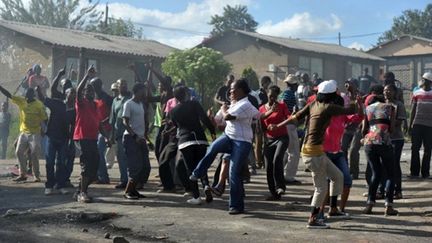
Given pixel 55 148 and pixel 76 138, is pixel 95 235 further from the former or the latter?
pixel 55 148

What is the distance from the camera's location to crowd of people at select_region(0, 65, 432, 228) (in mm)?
7500

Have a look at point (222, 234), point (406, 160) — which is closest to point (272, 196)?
point (222, 234)

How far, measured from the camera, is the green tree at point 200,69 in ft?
85.6

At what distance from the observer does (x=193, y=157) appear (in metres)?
8.79

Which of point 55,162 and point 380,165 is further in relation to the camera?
point 55,162

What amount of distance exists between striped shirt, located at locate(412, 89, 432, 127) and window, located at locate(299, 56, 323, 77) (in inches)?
909

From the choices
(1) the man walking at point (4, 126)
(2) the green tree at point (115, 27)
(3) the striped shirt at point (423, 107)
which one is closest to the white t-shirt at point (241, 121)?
(3) the striped shirt at point (423, 107)

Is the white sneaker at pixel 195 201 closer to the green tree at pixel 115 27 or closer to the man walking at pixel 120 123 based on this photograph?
the man walking at pixel 120 123

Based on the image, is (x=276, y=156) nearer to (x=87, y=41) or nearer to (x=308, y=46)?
(x=87, y=41)

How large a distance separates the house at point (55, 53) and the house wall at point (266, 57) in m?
5.07

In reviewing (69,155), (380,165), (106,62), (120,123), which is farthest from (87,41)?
(380,165)

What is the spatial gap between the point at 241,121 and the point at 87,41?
23.5m

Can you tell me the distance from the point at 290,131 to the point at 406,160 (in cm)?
538

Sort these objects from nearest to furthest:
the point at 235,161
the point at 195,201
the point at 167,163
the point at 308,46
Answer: the point at 235,161 → the point at 195,201 → the point at 167,163 → the point at 308,46
